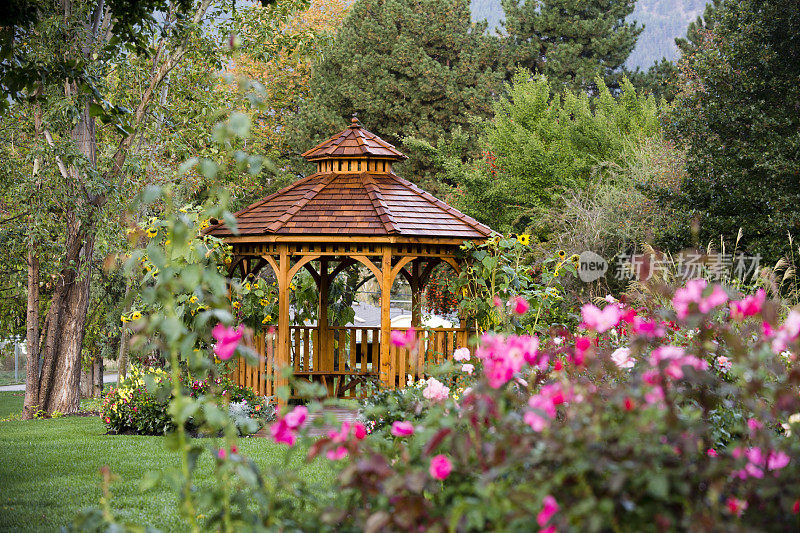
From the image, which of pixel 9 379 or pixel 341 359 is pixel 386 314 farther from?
pixel 9 379

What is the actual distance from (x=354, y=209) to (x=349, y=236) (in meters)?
0.60

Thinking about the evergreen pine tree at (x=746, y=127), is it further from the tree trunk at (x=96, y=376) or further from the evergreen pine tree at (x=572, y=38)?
the tree trunk at (x=96, y=376)

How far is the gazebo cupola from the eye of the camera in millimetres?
10883

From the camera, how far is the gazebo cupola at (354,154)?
1088 cm

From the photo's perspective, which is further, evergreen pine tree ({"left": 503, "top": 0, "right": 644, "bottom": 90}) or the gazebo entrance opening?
evergreen pine tree ({"left": 503, "top": 0, "right": 644, "bottom": 90})

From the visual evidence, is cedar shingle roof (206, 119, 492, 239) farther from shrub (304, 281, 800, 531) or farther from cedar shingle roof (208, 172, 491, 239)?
shrub (304, 281, 800, 531)

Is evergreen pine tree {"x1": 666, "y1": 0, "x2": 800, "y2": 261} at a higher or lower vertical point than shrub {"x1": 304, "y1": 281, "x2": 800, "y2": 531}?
higher

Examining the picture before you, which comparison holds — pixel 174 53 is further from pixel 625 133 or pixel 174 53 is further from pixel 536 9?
pixel 536 9

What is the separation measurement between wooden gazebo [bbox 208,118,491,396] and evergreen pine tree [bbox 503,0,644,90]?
17717mm

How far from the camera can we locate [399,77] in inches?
975

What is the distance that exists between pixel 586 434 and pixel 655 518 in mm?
233

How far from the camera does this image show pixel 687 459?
1.85 meters

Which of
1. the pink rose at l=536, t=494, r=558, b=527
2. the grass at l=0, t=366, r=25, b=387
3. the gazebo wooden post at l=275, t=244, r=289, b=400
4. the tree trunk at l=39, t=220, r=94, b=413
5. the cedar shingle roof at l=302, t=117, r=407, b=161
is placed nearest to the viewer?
the pink rose at l=536, t=494, r=558, b=527

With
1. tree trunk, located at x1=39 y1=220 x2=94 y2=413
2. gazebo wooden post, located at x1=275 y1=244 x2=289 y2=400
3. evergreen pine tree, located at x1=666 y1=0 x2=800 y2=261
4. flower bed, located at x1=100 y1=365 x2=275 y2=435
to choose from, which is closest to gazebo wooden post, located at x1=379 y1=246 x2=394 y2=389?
gazebo wooden post, located at x1=275 y1=244 x2=289 y2=400
